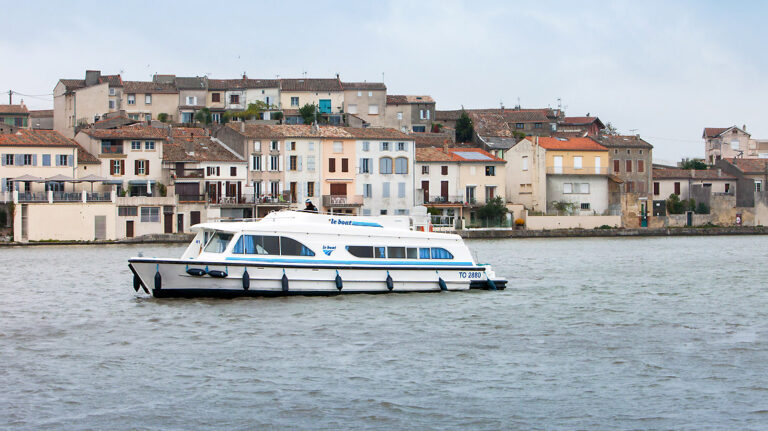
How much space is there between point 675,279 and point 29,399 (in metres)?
27.5

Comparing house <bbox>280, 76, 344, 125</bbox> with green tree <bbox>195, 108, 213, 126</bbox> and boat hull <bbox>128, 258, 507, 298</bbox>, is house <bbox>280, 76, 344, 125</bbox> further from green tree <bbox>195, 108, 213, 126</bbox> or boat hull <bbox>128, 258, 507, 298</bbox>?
boat hull <bbox>128, 258, 507, 298</bbox>

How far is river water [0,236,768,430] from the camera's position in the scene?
1534 cm

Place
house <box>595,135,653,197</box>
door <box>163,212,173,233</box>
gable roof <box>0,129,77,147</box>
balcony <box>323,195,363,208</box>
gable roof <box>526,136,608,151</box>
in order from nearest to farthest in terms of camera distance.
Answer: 1. gable roof <box>0,129,77,147</box>
2. door <box>163,212,173,233</box>
3. balcony <box>323,195,363,208</box>
4. gable roof <box>526,136,608,151</box>
5. house <box>595,135,653,197</box>

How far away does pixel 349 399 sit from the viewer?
1633cm

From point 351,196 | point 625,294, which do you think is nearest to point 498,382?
point 625,294

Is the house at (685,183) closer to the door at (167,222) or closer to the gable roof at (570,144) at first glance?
the gable roof at (570,144)

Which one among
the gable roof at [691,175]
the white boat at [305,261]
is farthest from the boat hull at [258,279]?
the gable roof at [691,175]

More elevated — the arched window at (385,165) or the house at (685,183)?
the arched window at (385,165)

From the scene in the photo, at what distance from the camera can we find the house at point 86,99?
90.5m

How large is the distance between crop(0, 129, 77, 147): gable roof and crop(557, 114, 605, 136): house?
54345 mm

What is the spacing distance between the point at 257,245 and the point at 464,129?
67.7 m

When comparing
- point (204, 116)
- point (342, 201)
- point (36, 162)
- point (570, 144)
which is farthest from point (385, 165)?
point (36, 162)

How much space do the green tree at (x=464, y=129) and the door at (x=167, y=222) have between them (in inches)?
1409

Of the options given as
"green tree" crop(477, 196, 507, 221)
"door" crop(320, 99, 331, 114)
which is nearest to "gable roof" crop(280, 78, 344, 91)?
"door" crop(320, 99, 331, 114)
